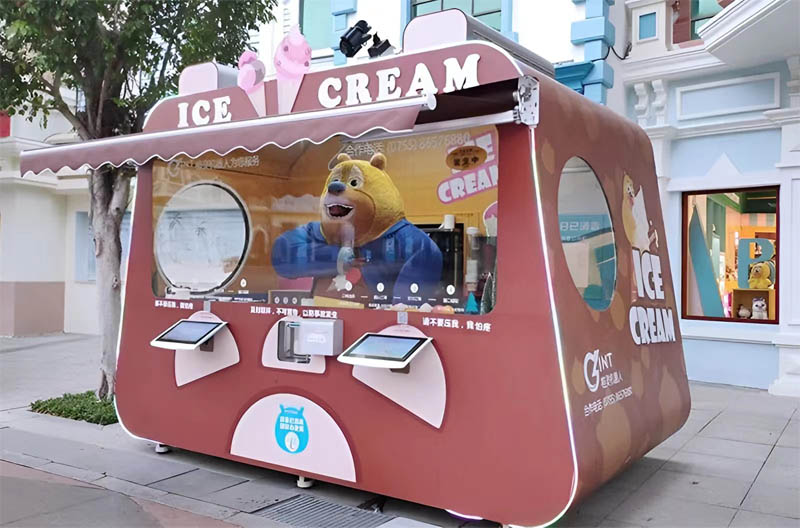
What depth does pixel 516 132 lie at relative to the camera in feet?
13.2

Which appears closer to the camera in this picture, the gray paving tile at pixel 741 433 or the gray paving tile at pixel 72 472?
the gray paving tile at pixel 72 472

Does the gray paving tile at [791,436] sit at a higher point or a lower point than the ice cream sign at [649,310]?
lower

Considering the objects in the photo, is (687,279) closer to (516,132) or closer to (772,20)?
(772,20)

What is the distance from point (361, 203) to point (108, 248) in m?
3.66

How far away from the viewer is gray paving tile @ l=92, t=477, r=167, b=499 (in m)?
4.86

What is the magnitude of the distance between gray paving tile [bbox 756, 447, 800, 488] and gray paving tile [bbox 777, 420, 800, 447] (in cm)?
16

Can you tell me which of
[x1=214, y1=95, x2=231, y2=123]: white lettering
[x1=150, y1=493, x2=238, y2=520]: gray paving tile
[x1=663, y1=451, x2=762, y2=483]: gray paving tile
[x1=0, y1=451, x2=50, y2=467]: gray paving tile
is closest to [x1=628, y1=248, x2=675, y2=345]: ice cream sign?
[x1=663, y1=451, x2=762, y2=483]: gray paving tile

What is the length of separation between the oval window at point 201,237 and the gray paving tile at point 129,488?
157cm

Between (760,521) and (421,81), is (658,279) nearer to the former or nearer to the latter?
(760,521)

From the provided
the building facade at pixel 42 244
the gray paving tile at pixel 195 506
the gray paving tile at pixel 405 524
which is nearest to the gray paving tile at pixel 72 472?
the gray paving tile at pixel 195 506

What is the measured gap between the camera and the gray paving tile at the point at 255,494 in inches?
184

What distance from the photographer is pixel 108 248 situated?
731cm

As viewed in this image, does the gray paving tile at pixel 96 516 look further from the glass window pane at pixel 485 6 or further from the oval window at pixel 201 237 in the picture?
the glass window pane at pixel 485 6

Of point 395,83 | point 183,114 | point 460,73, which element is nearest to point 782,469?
point 460,73
